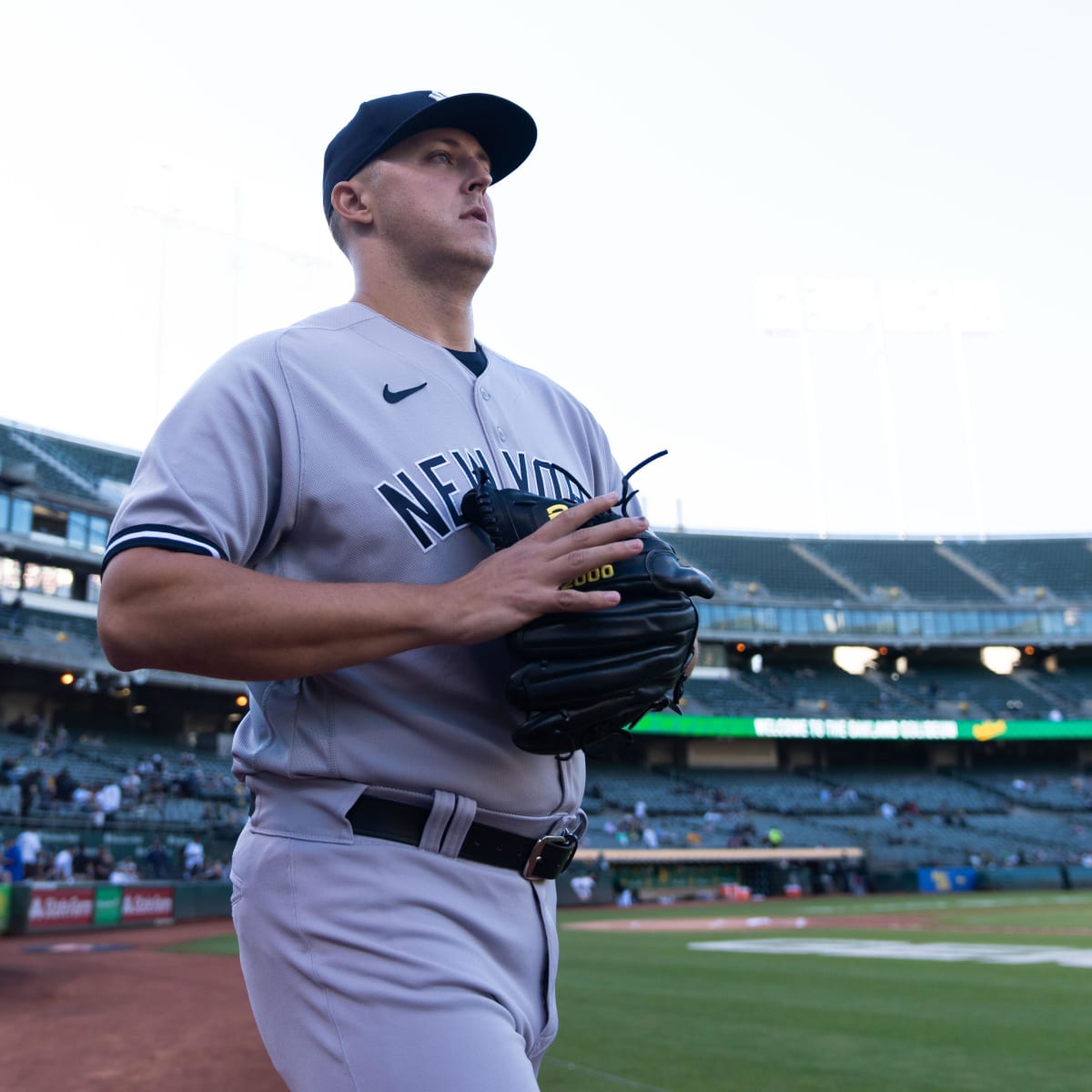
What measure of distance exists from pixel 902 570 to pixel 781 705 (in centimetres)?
1063

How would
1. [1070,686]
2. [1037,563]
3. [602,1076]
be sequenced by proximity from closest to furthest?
[602,1076], [1070,686], [1037,563]

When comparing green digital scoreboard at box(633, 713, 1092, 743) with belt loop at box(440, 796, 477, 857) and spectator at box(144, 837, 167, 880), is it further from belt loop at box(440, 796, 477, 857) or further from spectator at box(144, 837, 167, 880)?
belt loop at box(440, 796, 477, 857)

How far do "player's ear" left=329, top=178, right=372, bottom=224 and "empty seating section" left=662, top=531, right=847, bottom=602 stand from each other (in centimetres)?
4574

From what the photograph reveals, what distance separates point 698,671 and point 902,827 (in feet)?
41.0

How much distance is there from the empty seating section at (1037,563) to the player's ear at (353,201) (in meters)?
52.1

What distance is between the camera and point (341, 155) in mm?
2154

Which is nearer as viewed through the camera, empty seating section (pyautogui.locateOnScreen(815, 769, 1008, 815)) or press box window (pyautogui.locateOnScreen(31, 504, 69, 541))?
press box window (pyautogui.locateOnScreen(31, 504, 69, 541))

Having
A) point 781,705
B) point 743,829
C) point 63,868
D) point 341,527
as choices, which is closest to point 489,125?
point 341,527

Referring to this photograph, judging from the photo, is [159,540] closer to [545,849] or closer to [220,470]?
[220,470]

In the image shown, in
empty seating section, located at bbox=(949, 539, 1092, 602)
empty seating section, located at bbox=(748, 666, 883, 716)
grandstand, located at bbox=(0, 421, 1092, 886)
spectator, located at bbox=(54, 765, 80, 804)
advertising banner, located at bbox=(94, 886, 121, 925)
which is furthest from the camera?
empty seating section, located at bbox=(949, 539, 1092, 602)

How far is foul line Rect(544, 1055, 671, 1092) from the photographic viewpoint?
5297 millimetres

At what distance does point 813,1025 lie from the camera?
715 centimetres

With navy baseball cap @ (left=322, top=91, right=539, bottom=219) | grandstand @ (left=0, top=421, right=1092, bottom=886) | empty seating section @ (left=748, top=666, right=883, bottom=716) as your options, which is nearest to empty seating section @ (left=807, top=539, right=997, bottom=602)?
grandstand @ (left=0, top=421, right=1092, bottom=886)

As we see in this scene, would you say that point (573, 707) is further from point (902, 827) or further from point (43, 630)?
point (902, 827)
